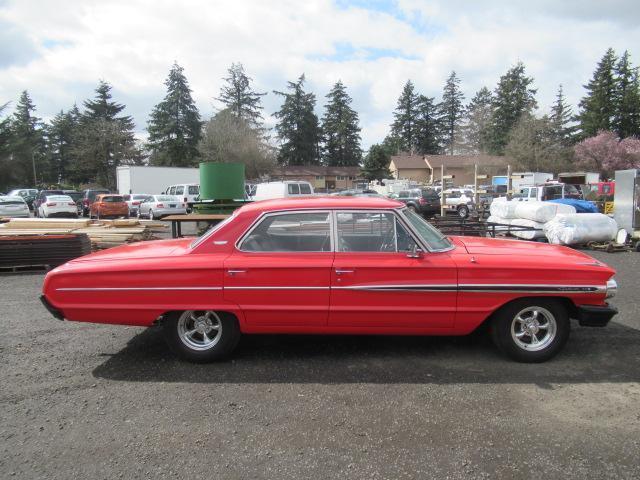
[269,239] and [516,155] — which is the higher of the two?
[516,155]

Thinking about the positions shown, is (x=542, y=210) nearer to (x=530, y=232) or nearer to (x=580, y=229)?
(x=530, y=232)

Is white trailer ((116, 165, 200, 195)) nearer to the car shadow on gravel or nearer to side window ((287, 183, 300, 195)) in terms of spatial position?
side window ((287, 183, 300, 195))

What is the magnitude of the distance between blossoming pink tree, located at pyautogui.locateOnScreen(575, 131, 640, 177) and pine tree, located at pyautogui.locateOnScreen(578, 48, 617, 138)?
3642mm

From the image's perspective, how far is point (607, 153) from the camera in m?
48.2

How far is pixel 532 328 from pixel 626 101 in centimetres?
6092

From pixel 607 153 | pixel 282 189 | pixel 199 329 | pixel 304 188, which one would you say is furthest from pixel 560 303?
pixel 607 153

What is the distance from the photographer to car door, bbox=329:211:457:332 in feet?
13.7

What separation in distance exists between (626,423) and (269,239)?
10.6 ft

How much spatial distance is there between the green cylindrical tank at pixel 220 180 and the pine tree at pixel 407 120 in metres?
77.4

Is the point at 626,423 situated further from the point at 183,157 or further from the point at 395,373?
the point at 183,157

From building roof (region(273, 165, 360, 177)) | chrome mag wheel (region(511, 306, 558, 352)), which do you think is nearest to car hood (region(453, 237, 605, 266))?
chrome mag wheel (region(511, 306, 558, 352))

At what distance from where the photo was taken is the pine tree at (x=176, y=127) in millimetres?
59188

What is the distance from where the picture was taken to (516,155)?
5050 cm

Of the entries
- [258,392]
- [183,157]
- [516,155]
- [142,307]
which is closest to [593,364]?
[258,392]
